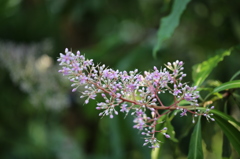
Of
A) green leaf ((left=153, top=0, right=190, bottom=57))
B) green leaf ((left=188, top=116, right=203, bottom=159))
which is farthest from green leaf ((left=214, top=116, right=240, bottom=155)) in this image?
green leaf ((left=153, top=0, right=190, bottom=57))

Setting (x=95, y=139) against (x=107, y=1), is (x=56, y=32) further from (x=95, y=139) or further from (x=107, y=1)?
(x=95, y=139)

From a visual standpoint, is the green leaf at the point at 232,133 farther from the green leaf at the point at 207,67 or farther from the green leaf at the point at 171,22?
the green leaf at the point at 171,22

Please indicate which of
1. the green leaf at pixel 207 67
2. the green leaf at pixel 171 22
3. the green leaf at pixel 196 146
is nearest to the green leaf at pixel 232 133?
the green leaf at pixel 196 146

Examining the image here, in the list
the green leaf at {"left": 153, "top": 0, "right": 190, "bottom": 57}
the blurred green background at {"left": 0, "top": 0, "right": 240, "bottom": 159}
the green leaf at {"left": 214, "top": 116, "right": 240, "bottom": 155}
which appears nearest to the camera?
the green leaf at {"left": 214, "top": 116, "right": 240, "bottom": 155}

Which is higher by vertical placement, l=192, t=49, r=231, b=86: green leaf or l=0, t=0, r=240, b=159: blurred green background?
l=0, t=0, r=240, b=159: blurred green background

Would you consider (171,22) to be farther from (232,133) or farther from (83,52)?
(83,52)

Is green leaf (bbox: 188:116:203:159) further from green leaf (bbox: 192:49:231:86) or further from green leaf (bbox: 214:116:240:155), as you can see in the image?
green leaf (bbox: 192:49:231:86)

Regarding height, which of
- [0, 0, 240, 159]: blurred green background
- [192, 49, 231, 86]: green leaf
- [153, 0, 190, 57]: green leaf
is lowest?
[192, 49, 231, 86]: green leaf

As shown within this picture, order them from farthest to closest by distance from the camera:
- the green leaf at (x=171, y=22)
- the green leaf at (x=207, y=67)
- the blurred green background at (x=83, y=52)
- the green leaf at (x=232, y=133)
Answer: the blurred green background at (x=83, y=52)
the green leaf at (x=171, y=22)
the green leaf at (x=207, y=67)
the green leaf at (x=232, y=133)

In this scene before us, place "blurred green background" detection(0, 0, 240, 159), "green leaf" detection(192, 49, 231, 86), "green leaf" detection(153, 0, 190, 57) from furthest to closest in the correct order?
"blurred green background" detection(0, 0, 240, 159) → "green leaf" detection(153, 0, 190, 57) → "green leaf" detection(192, 49, 231, 86)
